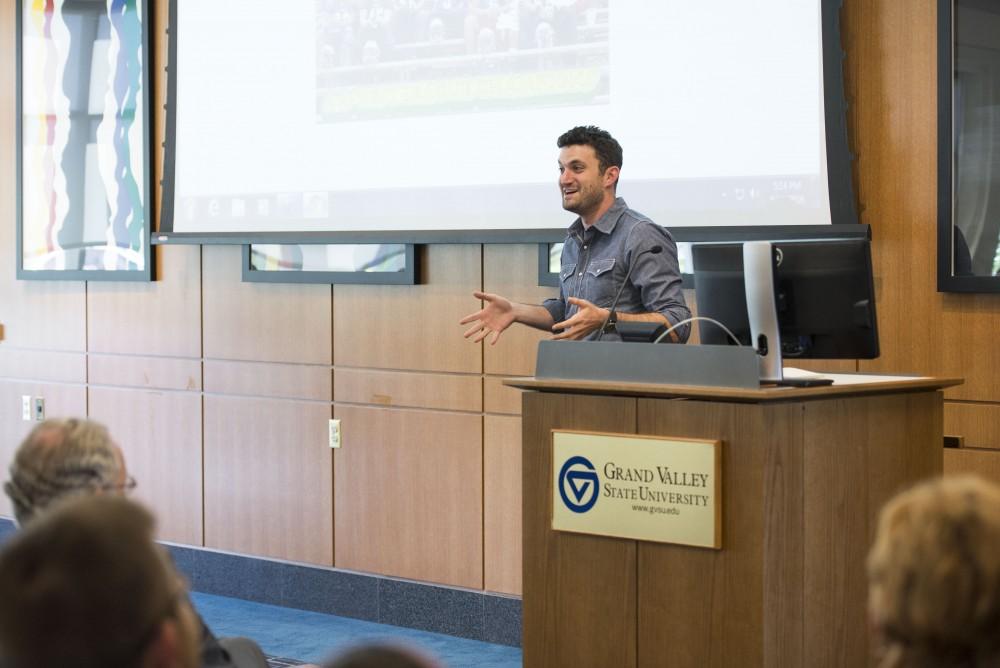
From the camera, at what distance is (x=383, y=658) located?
2.80 feet

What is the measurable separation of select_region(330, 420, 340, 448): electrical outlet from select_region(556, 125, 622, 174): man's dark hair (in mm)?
2085

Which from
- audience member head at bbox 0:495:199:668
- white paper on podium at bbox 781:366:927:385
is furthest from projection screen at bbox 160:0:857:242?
audience member head at bbox 0:495:199:668

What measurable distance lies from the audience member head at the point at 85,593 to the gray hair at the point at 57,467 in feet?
2.72

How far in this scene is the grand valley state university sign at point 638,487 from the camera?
280cm

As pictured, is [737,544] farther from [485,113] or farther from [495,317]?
[485,113]

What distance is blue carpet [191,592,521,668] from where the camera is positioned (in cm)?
486

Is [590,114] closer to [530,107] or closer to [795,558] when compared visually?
[530,107]

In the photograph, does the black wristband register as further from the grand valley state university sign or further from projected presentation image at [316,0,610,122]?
projected presentation image at [316,0,610,122]

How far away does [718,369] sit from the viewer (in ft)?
9.30

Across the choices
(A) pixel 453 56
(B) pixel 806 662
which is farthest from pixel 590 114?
(B) pixel 806 662

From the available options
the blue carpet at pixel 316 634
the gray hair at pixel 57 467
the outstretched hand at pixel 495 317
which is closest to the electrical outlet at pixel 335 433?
the blue carpet at pixel 316 634

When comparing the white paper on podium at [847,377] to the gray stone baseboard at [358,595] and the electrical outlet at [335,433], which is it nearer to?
the gray stone baseboard at [358,595]

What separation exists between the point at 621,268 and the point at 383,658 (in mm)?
3064

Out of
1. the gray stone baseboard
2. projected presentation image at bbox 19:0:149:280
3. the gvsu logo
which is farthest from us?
projected presentation image at bbox 19:0:149:280
